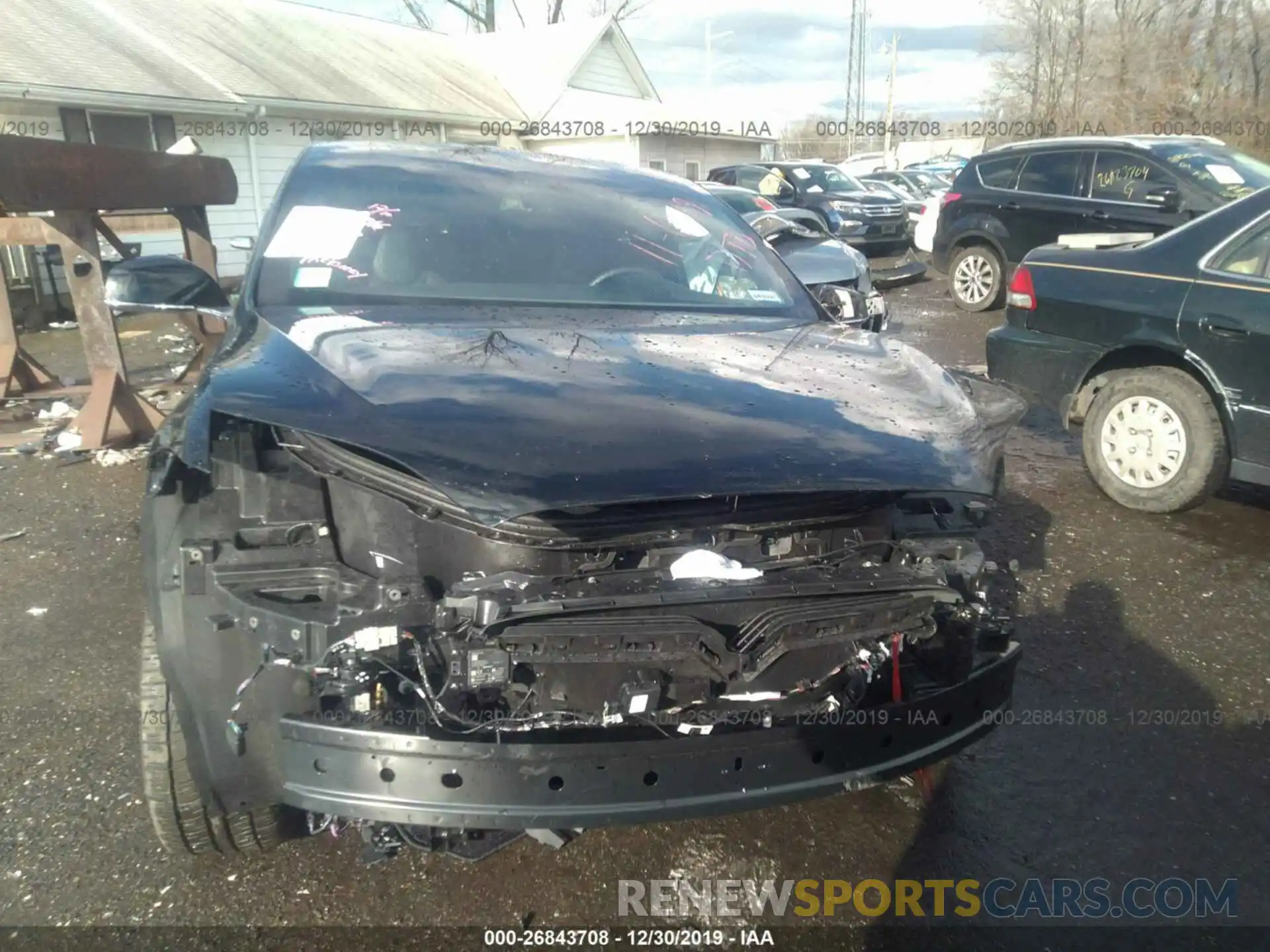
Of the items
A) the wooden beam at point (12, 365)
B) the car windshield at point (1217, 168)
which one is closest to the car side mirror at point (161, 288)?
the wooden beam at point (12, 365)

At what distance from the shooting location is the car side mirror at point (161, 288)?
298 cm

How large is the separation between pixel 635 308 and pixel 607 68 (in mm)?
23781

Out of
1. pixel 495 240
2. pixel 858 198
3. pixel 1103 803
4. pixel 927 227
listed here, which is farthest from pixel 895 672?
pixel 858 198

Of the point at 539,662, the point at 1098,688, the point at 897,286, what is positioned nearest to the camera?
the point at 539,662

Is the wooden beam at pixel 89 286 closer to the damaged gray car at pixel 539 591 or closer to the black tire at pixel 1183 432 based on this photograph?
the damaged gray car at pixel 539 591

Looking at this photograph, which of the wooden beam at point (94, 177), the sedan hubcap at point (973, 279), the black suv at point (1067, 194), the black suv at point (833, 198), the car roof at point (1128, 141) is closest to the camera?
the wooden beam at point (94, 177)

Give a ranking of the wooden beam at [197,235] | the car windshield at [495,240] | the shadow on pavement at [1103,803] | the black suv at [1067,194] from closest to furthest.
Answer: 1. the shadow on pavement at [1103,803]
2. the car windshield at [495,240]
3. the wooden beam at [197,235]
4. the black suv at [1067,194]

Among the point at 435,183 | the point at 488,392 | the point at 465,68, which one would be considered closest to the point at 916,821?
the point at 488,392

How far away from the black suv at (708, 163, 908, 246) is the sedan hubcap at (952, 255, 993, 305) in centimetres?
338

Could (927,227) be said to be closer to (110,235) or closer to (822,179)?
(822,179)

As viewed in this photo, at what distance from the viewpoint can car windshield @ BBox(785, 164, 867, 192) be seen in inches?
599

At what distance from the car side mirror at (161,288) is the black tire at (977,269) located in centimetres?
892

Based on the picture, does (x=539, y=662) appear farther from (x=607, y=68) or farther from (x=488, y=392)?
(x=607, y=68)

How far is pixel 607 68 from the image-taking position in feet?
80.3
